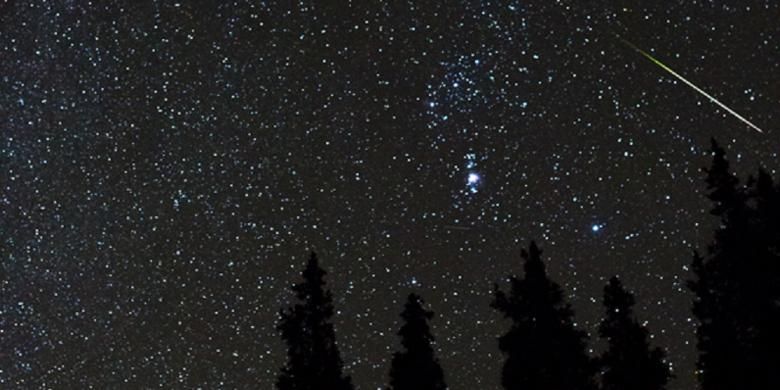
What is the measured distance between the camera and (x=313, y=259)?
2133 cm

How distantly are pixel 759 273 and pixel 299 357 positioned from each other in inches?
387

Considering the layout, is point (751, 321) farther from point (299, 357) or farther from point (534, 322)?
point (299, 357)

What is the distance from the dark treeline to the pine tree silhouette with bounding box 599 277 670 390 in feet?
0.08

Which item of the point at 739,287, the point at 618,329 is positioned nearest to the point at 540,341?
the point at 618,329

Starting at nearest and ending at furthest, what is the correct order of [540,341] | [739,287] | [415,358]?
1. [739,287]
2. [540,341]
3. [415,358]

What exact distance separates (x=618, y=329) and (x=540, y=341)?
2453 mm

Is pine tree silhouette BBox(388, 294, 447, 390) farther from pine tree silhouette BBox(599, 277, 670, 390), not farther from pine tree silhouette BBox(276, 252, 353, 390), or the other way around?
pine tree silhouette BBox(599, 277, 670, 390)

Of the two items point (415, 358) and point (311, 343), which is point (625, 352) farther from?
point (311, 343)

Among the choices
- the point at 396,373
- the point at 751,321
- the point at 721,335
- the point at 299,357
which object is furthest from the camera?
the point at 396,373

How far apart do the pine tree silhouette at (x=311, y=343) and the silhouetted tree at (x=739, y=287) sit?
797 centimetres

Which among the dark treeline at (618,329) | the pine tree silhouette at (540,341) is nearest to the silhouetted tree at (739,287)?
the dark treeline at (618,329)

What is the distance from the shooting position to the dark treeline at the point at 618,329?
17.7m

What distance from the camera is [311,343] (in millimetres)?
20422

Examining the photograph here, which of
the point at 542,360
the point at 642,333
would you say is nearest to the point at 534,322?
the point at 542,360
